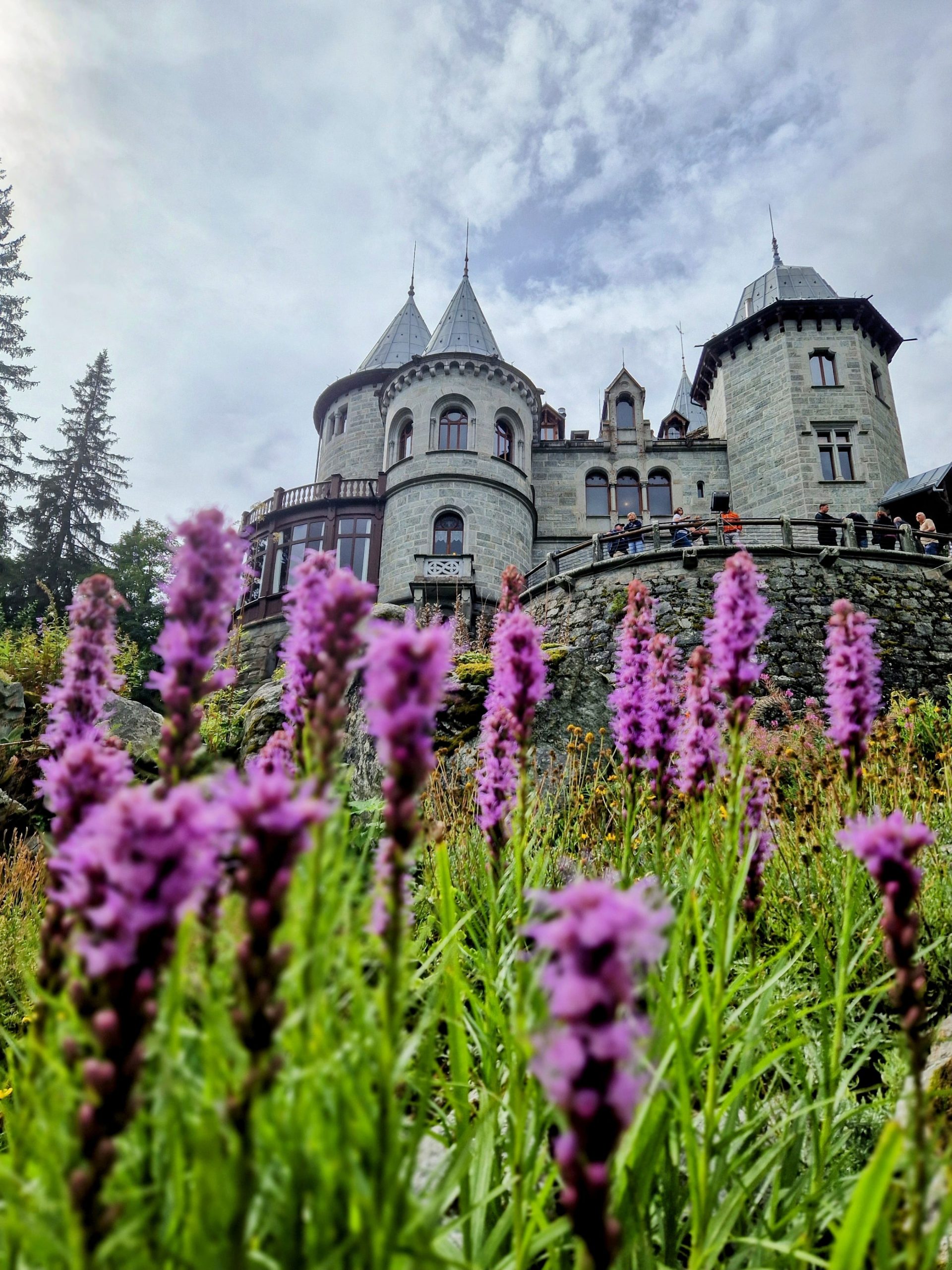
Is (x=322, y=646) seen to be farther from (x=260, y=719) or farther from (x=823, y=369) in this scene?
(x=823, y=369)

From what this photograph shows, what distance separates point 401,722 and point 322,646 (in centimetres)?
39

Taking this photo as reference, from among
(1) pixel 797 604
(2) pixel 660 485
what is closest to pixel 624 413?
(2) pixel 660 485

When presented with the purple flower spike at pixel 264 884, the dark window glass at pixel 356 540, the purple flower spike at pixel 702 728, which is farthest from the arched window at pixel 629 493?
the purple flower spike at pixel 264 884

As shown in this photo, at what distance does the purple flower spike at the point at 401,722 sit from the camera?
1.00 meters

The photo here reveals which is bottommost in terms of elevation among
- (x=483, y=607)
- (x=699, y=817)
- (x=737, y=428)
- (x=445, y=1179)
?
(x=445, y=1179)

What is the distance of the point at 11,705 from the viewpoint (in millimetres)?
9547

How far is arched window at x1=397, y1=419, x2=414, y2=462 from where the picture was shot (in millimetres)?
27359

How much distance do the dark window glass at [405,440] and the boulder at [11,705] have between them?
761 inches

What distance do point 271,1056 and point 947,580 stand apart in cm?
1969

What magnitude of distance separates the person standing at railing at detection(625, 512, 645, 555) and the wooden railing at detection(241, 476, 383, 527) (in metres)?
10.4

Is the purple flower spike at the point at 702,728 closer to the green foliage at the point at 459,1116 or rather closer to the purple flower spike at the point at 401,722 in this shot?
the green foliage at the point at 459,1116

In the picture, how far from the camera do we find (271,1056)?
0.87 m

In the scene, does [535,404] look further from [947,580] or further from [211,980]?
[211,980]

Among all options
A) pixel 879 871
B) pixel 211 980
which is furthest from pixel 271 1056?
pixel 879 871
